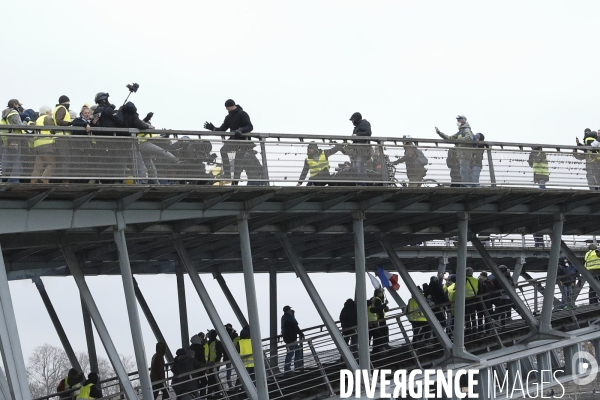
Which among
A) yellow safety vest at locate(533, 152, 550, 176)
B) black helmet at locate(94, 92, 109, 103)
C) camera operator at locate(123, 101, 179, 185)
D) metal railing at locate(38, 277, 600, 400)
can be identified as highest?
black helmet at locate(94, 92, 109, 103)

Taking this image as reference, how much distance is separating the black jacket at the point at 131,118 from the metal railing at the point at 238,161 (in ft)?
0.65

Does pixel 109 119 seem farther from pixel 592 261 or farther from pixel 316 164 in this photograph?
pixel 592 261

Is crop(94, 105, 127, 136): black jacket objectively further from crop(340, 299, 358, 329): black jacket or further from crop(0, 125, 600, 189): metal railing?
crop(340, 299, 358, 329): black jacket

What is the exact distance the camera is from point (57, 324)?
104ft

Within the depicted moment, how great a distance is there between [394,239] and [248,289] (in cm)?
956

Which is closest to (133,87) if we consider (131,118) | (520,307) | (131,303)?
(131,118)

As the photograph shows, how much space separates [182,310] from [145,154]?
11824 mm

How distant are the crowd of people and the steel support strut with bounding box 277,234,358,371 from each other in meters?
2.45

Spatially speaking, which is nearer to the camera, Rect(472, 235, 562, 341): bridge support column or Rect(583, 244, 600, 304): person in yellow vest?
Rect(472, 235, 562, 341): bridge support column

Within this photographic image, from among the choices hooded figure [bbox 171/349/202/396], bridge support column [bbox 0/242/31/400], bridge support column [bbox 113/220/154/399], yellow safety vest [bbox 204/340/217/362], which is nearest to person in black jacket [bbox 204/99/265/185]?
bridge support column [bbox 113/220/154/399]

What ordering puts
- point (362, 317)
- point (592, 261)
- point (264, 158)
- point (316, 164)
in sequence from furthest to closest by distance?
1. point (592, 261)
2. point (362, 317)
3. point (316, 164)
4. point (264, 158)

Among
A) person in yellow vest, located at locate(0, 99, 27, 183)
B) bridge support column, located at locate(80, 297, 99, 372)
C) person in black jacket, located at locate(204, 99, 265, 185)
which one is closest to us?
person in yellow vest, located at locate(0, 99, 27, 183)

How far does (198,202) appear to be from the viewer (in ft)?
75.8

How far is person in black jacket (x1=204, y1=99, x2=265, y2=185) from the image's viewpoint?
2272 cm
